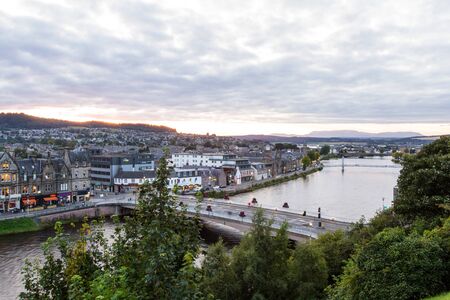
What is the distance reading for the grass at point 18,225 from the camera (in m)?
34.8

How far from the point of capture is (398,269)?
10.6m

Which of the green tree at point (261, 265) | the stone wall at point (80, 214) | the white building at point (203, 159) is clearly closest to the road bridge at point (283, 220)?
the green tree at point (261, 265)

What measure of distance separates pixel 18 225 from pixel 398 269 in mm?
34039

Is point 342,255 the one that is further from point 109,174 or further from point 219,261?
point 109,174

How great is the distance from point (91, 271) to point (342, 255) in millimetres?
13134

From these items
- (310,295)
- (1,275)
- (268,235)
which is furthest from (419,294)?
(1,275)

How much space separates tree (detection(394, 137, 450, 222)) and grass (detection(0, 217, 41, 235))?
31.2 meters

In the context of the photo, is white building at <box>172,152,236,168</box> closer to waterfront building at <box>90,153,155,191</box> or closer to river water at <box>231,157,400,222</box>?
waterfront building at <box>90,153,155,191</box>

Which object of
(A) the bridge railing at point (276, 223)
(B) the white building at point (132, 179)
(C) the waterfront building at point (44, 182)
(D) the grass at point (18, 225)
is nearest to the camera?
(A) the bridge railing at point (276, 223)

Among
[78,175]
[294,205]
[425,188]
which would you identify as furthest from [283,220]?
[78,175]

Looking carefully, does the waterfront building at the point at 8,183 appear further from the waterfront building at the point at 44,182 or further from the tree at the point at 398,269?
the tree at the point at 398,269

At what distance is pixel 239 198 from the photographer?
55.6 meters

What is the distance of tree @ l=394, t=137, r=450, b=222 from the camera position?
16203mm

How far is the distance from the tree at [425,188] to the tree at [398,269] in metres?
5.51
